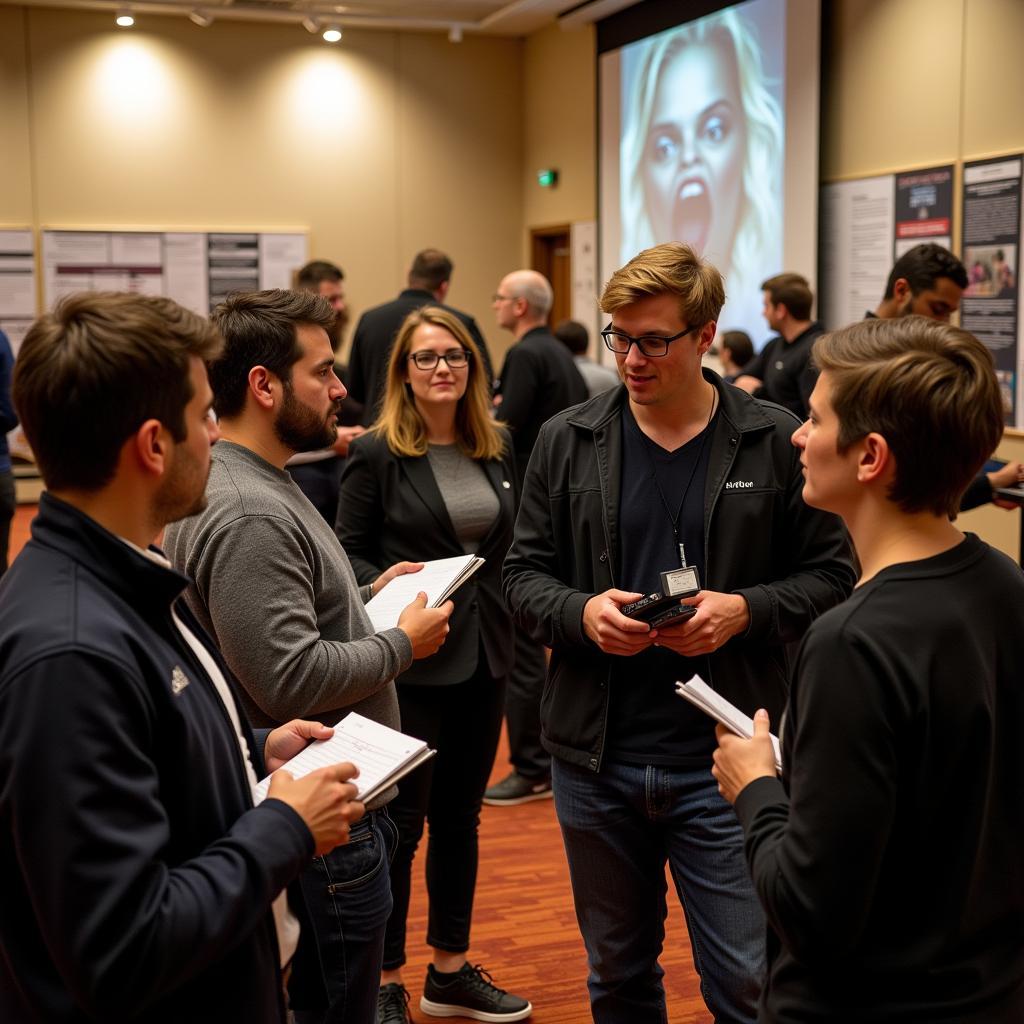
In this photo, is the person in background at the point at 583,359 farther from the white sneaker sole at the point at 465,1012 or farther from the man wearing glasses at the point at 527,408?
the white sneaker sole at the point at 465,1012

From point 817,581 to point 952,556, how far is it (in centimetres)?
76

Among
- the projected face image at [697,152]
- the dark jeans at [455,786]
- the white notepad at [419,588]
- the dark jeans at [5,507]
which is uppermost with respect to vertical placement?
the projected face image at [697,152]

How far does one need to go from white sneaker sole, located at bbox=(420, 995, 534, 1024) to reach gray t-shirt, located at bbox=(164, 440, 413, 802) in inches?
50.2

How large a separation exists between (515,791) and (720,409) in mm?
2547

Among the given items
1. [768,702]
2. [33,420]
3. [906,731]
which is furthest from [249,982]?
[768,702]

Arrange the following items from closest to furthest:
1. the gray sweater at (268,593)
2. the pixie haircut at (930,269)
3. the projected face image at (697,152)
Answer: the gray sweater at (268,593), the pixie haircut at (930,269), the projected face image at (697,152)

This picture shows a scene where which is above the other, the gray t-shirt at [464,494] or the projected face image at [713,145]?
the projected face image at [713,145]

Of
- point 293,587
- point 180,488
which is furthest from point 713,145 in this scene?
point 180,488

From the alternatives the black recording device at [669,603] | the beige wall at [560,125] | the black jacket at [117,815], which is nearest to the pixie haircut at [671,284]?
the black recording device at [669,603]

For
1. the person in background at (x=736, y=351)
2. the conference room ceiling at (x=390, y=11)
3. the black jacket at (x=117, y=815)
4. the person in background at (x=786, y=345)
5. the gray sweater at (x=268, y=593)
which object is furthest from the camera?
the conference room ceiling at (x=390, y=11)

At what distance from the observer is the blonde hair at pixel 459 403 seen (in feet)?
9.84

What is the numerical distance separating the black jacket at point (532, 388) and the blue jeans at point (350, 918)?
334cm

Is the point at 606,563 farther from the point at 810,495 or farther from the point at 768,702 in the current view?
the point at 810,495

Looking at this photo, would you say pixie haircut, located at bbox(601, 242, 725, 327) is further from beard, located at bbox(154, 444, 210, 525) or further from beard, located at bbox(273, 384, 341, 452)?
beard, located at bbox(154, 444, 210, 525)
